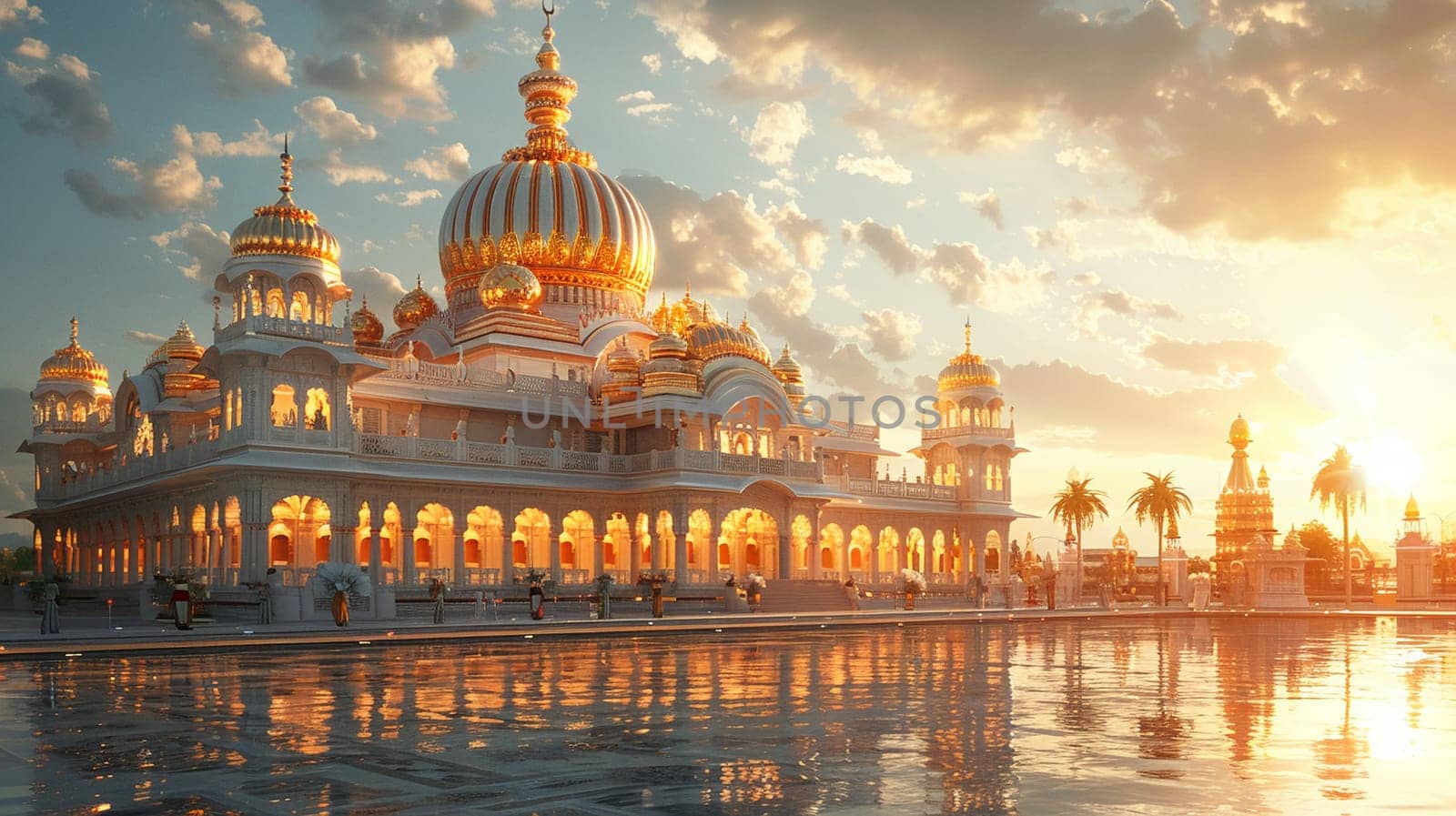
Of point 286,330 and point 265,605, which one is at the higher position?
point 286,330

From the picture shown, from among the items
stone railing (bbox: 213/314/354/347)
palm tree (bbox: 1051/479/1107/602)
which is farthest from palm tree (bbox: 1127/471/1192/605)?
stone railing (bbox: 213/314/354/347)

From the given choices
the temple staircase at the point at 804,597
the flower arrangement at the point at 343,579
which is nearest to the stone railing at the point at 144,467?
the flower arrangement at the point at 343,579

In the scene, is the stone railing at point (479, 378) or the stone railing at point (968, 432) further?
the stone railing at point (968, 432)

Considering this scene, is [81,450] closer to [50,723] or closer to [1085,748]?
[50,723]

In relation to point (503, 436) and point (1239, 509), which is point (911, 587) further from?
point (1239, 509)

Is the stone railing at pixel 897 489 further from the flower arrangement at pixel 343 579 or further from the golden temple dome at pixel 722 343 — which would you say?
the flower arrangement at pixel 343 579

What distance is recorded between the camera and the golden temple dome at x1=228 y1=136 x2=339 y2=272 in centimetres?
4362

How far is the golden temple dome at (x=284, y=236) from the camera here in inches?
1718

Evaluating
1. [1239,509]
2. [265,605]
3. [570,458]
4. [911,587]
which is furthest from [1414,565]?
[265,605]

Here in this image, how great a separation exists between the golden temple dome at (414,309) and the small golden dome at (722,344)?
12254 millimetres

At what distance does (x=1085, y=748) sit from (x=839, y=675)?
7.99 meters

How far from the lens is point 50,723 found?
1334 centimetres

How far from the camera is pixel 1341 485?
269ft

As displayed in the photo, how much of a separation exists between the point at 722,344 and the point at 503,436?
10.1 meters
